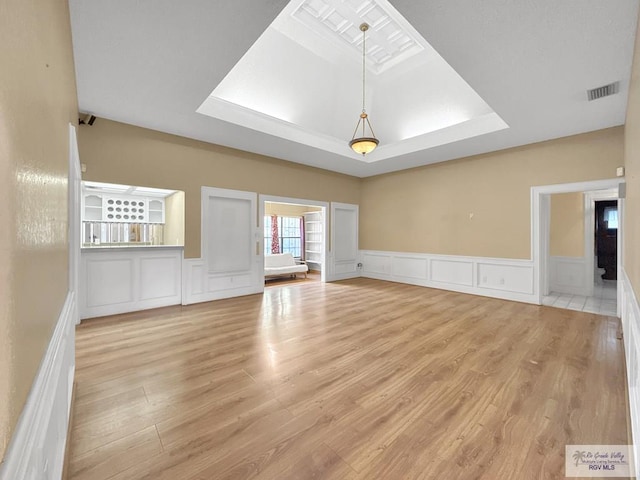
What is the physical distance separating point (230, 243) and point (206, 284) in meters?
0.86

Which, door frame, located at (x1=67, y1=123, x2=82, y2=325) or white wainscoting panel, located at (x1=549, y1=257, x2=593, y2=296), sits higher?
door frame, located at (x1=67, y1=123, x2=82, y2=325)

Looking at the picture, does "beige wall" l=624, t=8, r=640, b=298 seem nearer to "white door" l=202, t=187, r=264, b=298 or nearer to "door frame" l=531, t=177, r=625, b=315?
"door frame" l=531, t=177, r=625, b=315

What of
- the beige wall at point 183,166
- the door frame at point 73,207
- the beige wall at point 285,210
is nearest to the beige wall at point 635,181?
the door frame at point 73,207

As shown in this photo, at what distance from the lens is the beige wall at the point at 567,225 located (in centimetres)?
535

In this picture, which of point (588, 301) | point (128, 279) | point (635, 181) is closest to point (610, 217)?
point (588, 301)

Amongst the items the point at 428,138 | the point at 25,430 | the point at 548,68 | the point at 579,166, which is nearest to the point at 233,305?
the point at 25,430

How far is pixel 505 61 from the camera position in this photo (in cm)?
255

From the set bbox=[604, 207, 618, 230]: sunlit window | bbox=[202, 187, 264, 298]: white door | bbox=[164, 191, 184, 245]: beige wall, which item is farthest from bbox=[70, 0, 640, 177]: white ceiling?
bbox=[604, 207, 618, 230]: sunlit window

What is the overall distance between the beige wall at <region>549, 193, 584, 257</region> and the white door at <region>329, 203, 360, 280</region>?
14.4 feet

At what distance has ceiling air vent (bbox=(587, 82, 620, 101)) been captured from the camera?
2.86m

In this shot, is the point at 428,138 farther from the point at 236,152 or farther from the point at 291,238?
the point at 291,238

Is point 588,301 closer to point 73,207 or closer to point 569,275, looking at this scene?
point 569,275

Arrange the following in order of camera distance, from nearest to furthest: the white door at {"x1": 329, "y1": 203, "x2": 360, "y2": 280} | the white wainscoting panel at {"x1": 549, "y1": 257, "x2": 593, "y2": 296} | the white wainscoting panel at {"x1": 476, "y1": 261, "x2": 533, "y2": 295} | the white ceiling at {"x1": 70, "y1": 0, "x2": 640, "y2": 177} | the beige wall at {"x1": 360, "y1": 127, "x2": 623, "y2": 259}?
1. the white ceiling at {"x1": 70, "y1": 0, "x2": 640, "y2": 177}
2. the beige wall at {"x1": 360, "y1": 127, "x2": 623, "y2": 259}
3. the white wainscoting panel at {"x1": 476, "y1": 261, "x2": 533, "y2": 295}
4. the white wainscoting panel at {"x1": 549, "y1": 257, "x2": 593, "y2": 296}
5. the white door at {"x1": 329, "y1": 203, "x2": 360, "y2": 280}

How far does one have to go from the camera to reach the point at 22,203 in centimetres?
68
